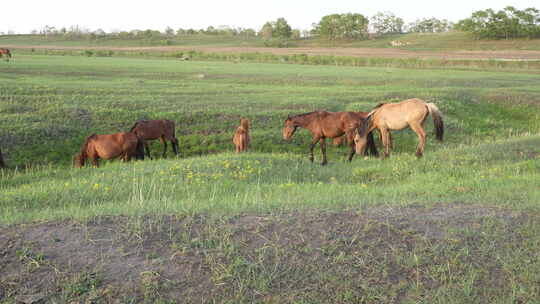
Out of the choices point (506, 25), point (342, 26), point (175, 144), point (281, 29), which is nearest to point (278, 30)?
point (281, 29)

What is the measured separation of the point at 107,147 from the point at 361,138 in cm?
708

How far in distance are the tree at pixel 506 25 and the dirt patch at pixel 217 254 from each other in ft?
345

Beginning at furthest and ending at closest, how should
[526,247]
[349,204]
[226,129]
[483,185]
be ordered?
[226,129] < [483,185] < [349,204] < [526,247]

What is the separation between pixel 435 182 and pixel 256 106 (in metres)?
14.2

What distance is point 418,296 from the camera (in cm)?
463

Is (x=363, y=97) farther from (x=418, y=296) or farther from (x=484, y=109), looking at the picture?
(x=418, y=296)

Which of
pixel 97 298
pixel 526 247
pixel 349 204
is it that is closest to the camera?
pixel 97 298

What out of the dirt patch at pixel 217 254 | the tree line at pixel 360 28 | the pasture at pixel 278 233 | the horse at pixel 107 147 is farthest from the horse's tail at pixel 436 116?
the tree line at pixel 360 28

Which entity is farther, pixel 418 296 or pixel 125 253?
pixel 125 253

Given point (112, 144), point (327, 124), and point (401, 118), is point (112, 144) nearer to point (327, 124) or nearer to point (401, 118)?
point (327, 124)

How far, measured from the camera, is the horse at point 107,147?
13742mm

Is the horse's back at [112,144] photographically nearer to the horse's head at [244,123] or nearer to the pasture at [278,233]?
the pasture at [278,233]

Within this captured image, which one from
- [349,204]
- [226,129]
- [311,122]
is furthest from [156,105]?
[349,204]

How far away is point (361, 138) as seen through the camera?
15.0m
